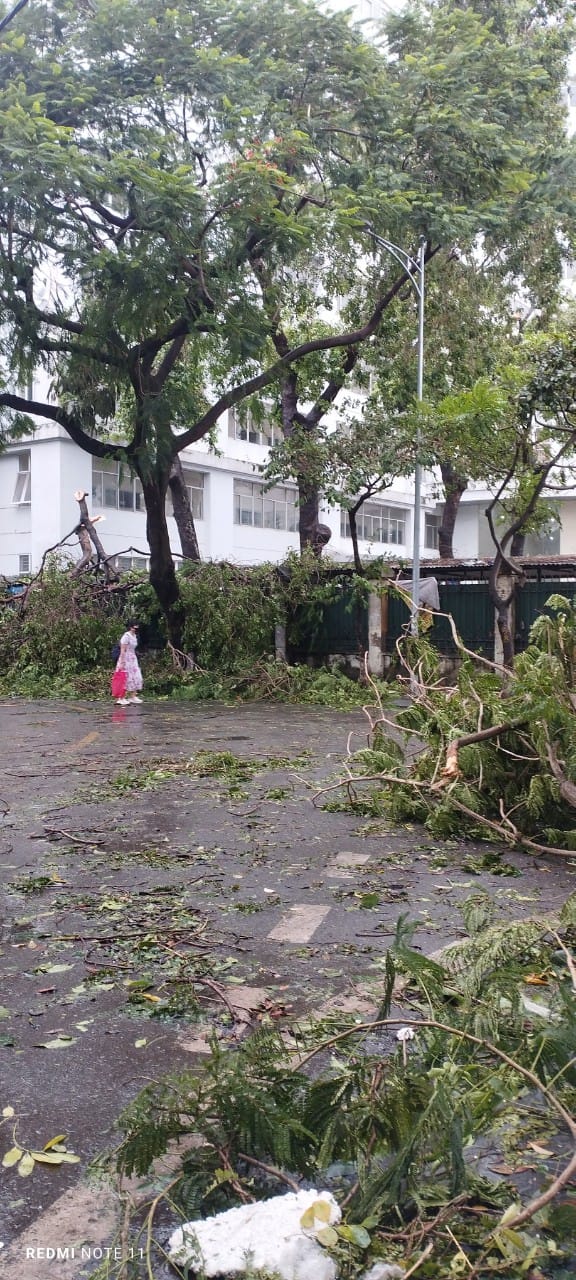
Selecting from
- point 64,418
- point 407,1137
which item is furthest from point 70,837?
point 64,418

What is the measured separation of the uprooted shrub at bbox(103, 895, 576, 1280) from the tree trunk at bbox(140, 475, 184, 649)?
50.4 ft

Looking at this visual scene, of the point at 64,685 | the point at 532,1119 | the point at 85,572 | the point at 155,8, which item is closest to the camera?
the point at 532,1119

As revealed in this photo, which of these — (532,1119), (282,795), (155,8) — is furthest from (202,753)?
(155,8)

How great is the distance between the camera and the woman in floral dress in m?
18.5

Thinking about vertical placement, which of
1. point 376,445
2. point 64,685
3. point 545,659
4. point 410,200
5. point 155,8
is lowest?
point 64,685

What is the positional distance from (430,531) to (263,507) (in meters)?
12.7

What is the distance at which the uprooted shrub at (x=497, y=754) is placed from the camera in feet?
20.9

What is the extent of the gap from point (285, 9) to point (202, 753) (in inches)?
444

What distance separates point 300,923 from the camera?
4887 millimetres

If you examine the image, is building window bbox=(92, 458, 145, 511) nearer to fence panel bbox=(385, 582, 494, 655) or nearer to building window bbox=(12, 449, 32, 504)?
building window bbox=(12, 449, 32, 504)

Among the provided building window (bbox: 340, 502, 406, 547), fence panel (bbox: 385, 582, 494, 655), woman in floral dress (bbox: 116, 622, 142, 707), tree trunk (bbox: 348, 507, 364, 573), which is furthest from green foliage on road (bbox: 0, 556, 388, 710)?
building window (bbox: 340, 502, 406, 547)

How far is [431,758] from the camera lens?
23.7 ft

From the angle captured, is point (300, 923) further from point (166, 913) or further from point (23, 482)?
point (23, 482)

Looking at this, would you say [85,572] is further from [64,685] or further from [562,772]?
[562,772]
